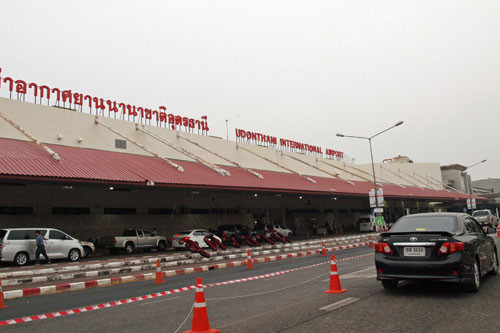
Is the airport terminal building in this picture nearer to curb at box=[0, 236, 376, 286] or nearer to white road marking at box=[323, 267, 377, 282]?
curb at box=[0, 236, 376, 286]

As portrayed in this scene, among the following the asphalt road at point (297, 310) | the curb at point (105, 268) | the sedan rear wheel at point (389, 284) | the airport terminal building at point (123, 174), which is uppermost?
the airport terminal building at point (123, 174)

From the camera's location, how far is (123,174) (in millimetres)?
22094

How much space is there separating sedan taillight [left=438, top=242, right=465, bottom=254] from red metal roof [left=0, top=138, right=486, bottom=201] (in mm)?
16331

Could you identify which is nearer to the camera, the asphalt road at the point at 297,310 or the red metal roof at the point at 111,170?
the asphalt road at the point at 297,310

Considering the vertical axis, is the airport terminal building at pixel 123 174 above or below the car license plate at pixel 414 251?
above

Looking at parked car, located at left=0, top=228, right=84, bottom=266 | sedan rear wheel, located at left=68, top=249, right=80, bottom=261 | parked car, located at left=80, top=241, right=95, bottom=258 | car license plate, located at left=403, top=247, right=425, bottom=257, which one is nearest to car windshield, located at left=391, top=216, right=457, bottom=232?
car license plate, located at left=403, top=247, right=425, bottom=257

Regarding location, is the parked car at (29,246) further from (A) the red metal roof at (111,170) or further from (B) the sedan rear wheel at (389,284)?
(B) the sedan rear wheel at (389,284)

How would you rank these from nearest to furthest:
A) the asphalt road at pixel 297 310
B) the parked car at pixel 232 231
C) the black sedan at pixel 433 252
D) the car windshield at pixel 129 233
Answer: the asphalt road at pixel 297 310
the black sedan at pixel 433 252
the car windshield at pixel 129 233
the parked car at pixel 232 231

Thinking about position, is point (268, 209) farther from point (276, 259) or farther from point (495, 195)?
point (495, 195)

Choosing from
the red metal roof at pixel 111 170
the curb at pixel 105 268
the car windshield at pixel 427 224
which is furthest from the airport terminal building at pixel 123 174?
the car windshield at pixel 427 224

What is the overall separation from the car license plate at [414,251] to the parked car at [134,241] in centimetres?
1967

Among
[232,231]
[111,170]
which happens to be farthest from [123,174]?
[232,231]

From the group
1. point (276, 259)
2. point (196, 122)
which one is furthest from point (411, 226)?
point (196, 122)

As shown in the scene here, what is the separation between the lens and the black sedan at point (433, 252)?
7.42m
